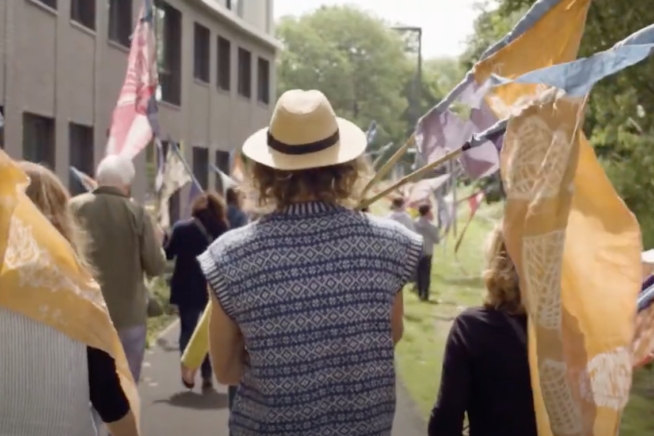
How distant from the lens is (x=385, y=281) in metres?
3.31

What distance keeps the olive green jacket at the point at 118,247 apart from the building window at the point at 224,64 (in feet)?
81.0

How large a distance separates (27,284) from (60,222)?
2.16 feet

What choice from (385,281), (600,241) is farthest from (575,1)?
(385,281)

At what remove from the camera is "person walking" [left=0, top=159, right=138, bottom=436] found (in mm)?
3002

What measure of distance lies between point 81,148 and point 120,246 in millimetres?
12224

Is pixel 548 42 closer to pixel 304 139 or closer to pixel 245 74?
pixel 304 139

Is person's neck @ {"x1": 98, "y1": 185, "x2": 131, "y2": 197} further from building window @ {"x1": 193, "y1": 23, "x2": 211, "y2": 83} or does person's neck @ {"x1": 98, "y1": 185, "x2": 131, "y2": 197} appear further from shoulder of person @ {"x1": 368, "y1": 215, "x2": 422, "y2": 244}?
building window @ {"x1": 193, "y1": 23, "x2": 211, "y2": 83}

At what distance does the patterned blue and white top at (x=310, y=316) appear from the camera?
3191 mm

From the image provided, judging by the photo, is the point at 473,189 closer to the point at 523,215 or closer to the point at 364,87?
the point at 523,215

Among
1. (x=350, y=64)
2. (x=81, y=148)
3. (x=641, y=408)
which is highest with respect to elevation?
(x=350, y=64)

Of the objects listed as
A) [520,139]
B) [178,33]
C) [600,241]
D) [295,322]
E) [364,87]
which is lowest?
[295,322]

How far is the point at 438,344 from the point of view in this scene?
13.6 m

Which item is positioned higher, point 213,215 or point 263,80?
point 263,80

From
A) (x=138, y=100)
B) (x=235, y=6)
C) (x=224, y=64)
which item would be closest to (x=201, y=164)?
(x=224, y=64)
